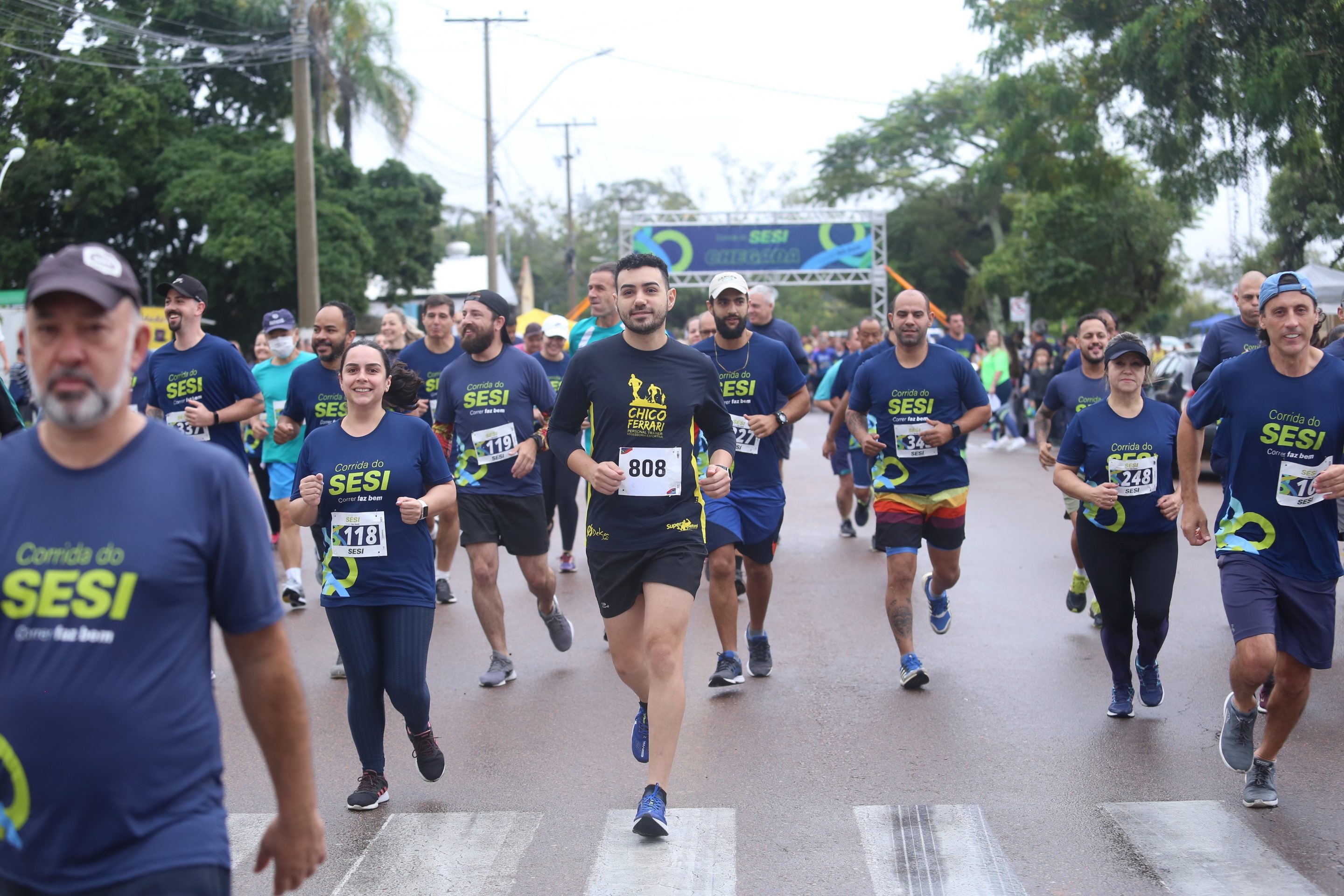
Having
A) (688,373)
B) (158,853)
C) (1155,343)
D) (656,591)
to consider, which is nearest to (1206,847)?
(656,591)

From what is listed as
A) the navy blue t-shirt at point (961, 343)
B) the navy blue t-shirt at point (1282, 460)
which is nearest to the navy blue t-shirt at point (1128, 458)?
the navy blue t-shirt at point (1282, 460)

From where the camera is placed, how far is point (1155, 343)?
1901 inches

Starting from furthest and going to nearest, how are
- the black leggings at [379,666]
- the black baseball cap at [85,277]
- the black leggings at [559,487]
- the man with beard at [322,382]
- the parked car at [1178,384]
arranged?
the parked car at [1178,384] → the black leggings at [559,487] → the man with beard at [322,382] → the black leggings at [379,666] → the black baseball cap at [85,277]

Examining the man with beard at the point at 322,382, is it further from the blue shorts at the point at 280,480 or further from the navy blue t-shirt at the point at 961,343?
the navy blue t-shirt at the point at 961,343

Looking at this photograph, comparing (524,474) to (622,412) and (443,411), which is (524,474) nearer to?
(443,411)

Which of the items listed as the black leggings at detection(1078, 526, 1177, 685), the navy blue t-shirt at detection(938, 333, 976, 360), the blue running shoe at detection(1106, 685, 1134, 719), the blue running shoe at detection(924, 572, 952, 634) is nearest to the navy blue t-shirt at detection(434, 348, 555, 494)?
the blue running shoe at detection(924, 572, 952, 634)

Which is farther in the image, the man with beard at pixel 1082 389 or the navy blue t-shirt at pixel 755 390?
the man with beard at pixel 1082 389

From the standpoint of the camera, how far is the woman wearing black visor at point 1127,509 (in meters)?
6.80

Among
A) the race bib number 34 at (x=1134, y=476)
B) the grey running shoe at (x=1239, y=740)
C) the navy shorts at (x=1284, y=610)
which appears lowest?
the grey running shoe at (x=1239, y=740)

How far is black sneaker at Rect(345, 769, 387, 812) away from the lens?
5.72 meters

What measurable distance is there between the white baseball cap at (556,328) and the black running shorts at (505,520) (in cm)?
337

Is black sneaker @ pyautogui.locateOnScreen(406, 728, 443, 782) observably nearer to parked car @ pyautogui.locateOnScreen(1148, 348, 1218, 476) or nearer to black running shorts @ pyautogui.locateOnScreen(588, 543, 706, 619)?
black running shorts @ pyautogui.locateOnScreen(588, 543, 706, 619)

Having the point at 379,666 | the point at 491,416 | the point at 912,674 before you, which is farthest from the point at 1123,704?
the point at 491,416

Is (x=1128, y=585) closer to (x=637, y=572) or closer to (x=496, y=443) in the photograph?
(x=637, y=572)
